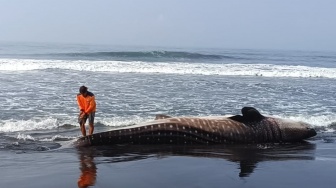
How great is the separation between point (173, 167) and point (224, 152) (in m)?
1.83

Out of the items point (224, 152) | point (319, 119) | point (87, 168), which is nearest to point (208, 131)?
point (224, 152)

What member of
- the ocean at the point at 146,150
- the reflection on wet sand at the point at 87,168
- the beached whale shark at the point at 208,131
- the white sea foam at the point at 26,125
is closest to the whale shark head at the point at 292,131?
the beached whale shark at the point at 208,131

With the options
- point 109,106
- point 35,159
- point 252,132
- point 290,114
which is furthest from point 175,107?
point 35,159

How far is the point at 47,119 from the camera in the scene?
1270 centimetres

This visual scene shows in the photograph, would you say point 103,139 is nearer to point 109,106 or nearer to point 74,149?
point 74,149

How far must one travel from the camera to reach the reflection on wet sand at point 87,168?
6.43 m

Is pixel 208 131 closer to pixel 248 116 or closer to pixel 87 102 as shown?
pixel 248 116

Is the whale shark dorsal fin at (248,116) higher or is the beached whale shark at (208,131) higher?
the whale shark dorsal fin at (248,116)

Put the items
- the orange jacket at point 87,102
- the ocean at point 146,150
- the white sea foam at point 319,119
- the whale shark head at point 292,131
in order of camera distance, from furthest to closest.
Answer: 1. the white sea foam at point 319,119
2. the whale shark head at point 292,131
3. the orange jacket at point 87,102
4. the ocean at point 146,150

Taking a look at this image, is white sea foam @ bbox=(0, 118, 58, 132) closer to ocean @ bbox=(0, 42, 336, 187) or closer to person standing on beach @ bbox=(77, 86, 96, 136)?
ocean @ bbox=(0, 42, 336, 187)

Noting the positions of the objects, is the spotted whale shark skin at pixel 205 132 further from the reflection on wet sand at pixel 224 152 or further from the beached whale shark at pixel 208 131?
the reflection on wet sand at pixel 224 152

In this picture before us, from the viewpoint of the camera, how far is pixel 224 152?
9148 millimetres

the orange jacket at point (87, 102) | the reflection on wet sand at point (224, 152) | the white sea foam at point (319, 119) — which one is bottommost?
the white sea foam at point (319, 119)

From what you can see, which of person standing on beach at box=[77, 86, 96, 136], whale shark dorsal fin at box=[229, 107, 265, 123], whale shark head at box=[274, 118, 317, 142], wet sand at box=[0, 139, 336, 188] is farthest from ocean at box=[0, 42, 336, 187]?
whale shark dorsal fin at box=[229, 107, 265, 123]
